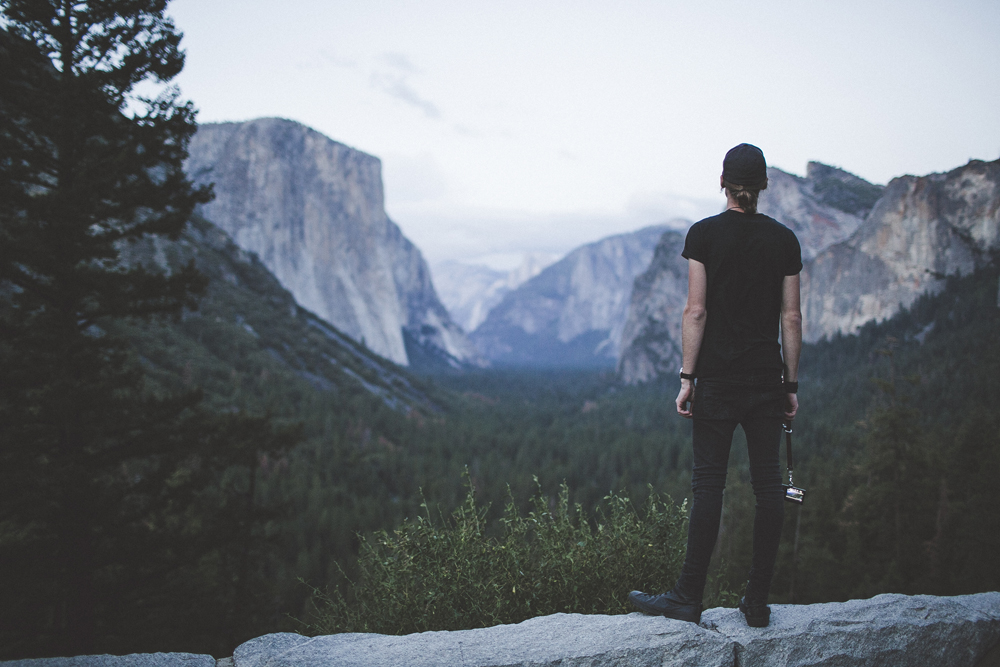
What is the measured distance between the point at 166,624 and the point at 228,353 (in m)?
80.3

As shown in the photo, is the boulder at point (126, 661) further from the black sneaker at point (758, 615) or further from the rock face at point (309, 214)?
the rock face at point (309, 214)

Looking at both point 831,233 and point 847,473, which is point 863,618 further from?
point 831,233

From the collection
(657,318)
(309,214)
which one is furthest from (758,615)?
(657,318)

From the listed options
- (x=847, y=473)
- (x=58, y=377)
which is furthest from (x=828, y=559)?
(x=58, y=377)

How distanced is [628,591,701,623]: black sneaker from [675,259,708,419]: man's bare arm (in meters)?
1.16

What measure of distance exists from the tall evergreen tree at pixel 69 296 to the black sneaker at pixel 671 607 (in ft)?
27.6

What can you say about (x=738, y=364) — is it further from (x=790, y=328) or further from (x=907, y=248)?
(x=907, y=248)

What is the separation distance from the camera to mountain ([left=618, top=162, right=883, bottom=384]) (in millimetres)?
151500

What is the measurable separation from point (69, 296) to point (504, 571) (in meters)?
8.41

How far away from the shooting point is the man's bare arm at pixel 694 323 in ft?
11.0

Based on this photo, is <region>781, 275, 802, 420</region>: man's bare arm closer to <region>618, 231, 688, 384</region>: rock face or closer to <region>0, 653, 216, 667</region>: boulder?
<region>0, 653, 216, 667</region>: boulder

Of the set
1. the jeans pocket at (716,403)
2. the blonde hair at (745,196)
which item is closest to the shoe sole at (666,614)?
the jeans pocket at (716,403)

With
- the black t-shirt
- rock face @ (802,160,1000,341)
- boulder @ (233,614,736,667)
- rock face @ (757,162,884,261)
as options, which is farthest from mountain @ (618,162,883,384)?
boulder @ (233,614,736,667)

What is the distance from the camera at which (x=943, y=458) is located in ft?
91.6
